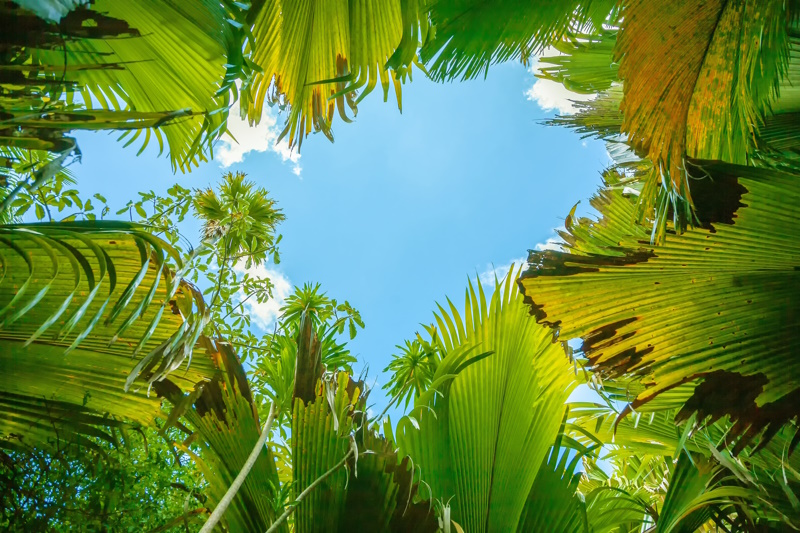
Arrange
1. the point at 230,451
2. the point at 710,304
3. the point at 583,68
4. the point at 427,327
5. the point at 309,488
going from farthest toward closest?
the point at 583,68
the point at 427,327
the point at 230,451
the point at 309,488
the point at 710,304

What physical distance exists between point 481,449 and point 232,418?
2.61ft

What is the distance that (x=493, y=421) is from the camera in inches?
60.6

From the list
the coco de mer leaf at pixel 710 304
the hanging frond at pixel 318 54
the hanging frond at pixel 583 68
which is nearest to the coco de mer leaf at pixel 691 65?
the coco de mer leaf at pixel 710 304

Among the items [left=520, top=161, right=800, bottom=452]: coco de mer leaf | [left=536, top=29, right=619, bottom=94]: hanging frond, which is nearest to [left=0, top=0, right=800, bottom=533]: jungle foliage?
[left=520, top=161, right=800, bottom=452]: coco de mer leaf

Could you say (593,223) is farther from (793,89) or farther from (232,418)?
(232,418)

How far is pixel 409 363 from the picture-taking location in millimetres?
2359

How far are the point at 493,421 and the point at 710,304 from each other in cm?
77

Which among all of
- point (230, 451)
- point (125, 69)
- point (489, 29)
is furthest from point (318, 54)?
point (230, 451)

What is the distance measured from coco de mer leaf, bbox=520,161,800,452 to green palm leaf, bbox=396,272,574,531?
1.70 ft

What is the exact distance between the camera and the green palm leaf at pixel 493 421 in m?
1.50

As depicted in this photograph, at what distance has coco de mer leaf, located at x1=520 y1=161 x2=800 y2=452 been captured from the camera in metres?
0.99

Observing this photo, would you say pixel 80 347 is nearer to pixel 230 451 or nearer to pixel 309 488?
pixel 230 451

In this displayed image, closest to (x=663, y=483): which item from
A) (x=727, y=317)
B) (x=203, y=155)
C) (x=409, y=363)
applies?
(x=409, y=363)

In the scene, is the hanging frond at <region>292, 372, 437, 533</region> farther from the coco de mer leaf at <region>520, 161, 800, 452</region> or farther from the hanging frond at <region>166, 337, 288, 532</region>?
the coco de mer leaf at <region>520, 161, 800, 452</region>
